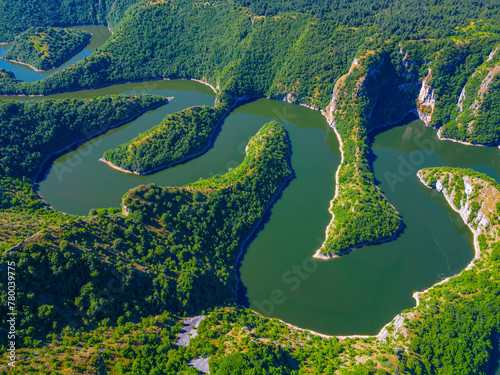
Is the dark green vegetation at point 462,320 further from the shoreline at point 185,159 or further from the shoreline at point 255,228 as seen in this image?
the shoreline at point 185,159

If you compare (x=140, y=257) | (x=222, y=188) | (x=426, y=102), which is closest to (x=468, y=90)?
(x=426, y=102)

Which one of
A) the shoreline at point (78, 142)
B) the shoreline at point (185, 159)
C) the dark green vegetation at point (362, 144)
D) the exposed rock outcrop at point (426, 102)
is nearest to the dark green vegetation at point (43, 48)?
the shoreline at point (78, 142)

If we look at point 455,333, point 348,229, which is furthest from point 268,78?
point 455,333

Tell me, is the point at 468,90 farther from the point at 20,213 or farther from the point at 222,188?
the point at 20,213

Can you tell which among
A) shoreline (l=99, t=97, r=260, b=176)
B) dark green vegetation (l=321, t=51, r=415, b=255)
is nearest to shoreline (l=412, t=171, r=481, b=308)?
dark green vegetation (l=321, t=51, r=415, b=255)

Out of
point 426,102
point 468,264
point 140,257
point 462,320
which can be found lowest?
point 462,320

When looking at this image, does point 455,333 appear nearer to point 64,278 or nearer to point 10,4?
point 64,278
